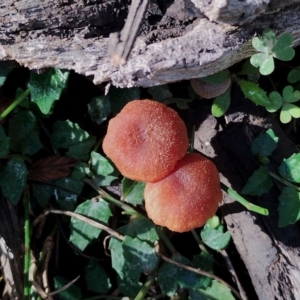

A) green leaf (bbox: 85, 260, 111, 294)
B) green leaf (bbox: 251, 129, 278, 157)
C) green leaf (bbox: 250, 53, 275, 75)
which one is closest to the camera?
green leaf (bbox: 250, 53, 275, 75)

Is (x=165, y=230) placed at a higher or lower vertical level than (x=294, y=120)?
lower

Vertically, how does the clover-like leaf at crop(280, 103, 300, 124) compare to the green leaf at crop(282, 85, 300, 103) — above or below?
below

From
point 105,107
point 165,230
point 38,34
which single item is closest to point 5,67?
point 38,34

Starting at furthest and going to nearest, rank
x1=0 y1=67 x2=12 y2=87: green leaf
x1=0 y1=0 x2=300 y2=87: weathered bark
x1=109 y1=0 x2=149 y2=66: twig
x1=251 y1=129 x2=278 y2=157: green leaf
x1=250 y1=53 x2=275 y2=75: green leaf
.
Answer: x1=251 y1=129 x2=278 y2=157: green leaf, x1=0 y1=67 x2=12 y2=87: green leaf, x1=250 y1=53 x2=275 y2=75: green leaf, x1=0 y1=0 x2=300 y2=87: weathered bark, x1=109 y1=0 x2=149 y2=66: twig

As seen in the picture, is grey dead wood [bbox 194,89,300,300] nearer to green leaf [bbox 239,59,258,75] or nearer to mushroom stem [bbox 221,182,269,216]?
mushroom stem [bbox 221,182,269,216]

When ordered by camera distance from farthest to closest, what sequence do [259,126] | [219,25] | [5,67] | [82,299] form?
[82,299]
[259,126]
[5,67]
[219,25]

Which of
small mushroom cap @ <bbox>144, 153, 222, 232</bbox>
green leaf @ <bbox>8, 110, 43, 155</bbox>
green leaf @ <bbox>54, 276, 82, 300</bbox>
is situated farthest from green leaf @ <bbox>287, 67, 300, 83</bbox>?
green leaf @ <bbox>54, 276, 82, 300</bbox>

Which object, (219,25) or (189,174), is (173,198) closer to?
(189,174)

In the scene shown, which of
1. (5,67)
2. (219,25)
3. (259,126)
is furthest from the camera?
(259,126)
